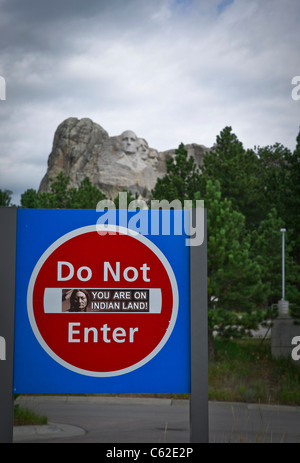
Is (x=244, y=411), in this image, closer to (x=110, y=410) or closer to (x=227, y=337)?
(x=110, y=410)

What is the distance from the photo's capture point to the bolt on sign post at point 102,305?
153 inches

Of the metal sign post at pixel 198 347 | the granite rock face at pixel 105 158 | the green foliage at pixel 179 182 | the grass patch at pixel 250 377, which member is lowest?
the grass patch at pixel 250 377

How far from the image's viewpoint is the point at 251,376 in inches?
742

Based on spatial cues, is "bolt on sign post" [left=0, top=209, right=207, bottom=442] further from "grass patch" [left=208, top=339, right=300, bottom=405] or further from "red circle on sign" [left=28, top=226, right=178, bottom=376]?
"grass patch" [left=208, top=339, right=300, bottom=405]

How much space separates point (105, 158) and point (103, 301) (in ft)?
254

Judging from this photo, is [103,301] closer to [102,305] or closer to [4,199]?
[102,305]

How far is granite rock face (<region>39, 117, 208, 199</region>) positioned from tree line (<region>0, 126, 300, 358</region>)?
3132cm

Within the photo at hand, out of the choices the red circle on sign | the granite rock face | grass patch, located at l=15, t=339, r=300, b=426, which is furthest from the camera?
the granite rock face

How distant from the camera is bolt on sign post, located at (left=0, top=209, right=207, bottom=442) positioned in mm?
3885

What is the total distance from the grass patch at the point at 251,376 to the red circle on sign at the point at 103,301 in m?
12.4

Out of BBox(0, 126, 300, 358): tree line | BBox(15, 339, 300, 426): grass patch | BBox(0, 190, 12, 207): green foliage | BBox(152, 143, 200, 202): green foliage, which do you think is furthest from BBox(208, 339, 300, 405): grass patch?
BBox(0, 190, 12, 207): green foliage

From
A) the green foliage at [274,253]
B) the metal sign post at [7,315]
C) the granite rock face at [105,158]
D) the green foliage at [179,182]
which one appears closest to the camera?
the metal sign post at [7,315]

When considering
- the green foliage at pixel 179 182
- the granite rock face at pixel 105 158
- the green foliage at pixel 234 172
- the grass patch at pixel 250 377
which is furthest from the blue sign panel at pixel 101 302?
the granite rock face at pixel 105 158

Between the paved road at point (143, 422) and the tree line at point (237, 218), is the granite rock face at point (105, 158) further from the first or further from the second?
the paved road at point (143, 422)
